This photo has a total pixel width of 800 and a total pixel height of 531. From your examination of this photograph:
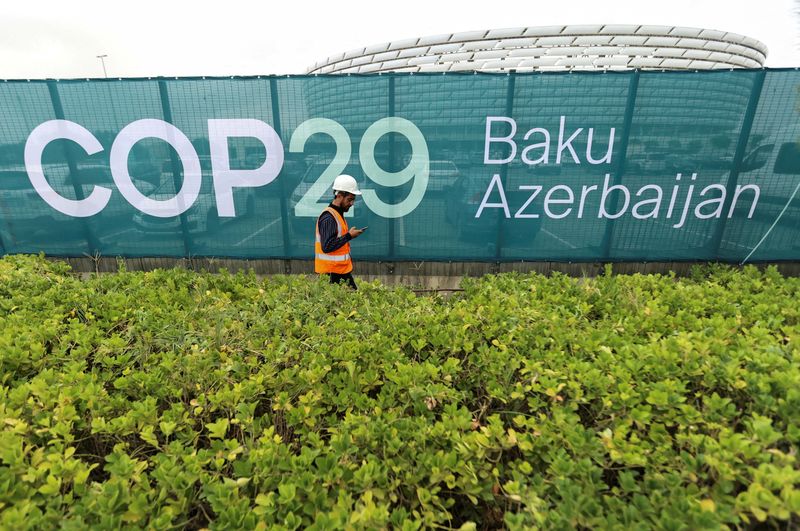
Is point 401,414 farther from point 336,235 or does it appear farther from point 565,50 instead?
point 565,50

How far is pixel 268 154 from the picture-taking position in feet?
18.6

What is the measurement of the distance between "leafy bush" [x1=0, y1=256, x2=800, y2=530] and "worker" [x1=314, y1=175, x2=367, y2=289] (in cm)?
124

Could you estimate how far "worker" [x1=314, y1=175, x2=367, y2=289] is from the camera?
4.44 meters

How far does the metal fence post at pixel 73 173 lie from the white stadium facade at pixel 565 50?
21921mm

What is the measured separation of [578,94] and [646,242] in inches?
92.9

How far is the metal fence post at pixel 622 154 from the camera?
526 centimetres

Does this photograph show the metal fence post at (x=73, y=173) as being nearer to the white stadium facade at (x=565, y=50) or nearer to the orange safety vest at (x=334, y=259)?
the orange safety vest at (x=334, y=259)

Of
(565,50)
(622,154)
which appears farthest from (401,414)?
(565,50)

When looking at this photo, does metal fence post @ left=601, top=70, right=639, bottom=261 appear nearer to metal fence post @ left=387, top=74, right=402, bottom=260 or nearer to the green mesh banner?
the green mesh banner

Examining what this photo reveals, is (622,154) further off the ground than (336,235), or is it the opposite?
(622,154)

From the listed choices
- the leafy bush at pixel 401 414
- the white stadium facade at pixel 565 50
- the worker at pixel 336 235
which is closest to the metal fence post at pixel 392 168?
the worker at pixel 336 235

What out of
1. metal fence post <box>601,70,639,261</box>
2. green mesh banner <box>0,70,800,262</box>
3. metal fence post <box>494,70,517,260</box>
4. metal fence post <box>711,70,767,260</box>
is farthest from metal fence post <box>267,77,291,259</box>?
metal fence post <box>711,70,767,260</box>

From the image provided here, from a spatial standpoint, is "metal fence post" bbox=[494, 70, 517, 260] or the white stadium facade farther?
the white stadium facade

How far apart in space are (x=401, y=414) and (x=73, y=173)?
664 cm
